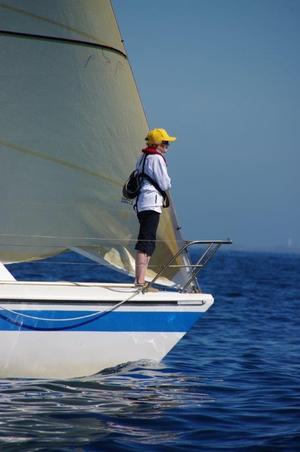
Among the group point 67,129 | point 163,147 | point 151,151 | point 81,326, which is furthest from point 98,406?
point 67,129

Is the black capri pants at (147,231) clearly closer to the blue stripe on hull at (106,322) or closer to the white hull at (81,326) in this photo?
the white hull at (81,326)

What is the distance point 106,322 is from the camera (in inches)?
380

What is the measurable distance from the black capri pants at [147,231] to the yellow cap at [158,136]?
0.74m

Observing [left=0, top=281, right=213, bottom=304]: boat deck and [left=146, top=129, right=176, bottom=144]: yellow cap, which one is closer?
[left=0, top=281, right=213, bottom=304]: boat deck

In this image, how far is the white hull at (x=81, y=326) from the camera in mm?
9383

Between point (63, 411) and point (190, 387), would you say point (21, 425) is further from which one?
point (190, 387)

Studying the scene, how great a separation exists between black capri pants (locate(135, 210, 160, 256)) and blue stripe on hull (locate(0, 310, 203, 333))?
0.69 m

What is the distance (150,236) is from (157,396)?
167cm

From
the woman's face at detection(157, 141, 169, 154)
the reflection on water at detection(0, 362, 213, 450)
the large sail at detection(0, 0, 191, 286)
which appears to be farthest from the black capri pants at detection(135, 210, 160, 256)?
the reflection on water at detection(0, 362, 213, 450)

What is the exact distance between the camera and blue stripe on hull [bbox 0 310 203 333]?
30.6 feet

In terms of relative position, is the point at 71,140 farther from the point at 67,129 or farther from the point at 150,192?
the point at 150,192

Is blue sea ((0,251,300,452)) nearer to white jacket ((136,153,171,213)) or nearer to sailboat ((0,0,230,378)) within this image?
sailboat ((0,0,230,378))

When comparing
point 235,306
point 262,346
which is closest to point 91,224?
point 262,346

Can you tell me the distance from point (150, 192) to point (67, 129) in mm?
1298
